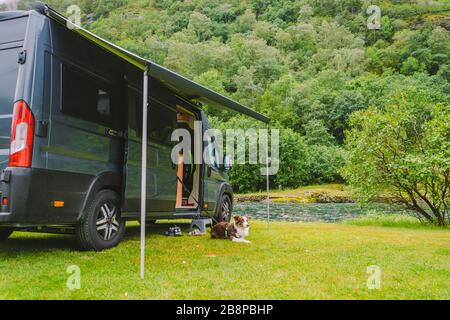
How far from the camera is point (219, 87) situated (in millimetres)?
69875

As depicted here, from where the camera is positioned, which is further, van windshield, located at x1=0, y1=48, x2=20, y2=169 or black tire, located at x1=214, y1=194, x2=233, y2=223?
black tire, located at x1=214, y1=194, x2=233, y2=223

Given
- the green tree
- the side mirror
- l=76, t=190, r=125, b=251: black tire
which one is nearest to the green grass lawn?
l=76, t=190, r=125, b=251: black tire

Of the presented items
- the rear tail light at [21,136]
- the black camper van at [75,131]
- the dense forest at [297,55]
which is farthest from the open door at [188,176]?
the dense forest at [297,55]

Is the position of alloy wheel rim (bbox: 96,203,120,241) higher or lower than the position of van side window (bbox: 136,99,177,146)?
lower

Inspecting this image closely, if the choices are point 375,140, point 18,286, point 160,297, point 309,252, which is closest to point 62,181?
point 18,286

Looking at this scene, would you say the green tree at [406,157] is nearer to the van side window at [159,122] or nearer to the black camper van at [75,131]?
the black camper van at [75,131]

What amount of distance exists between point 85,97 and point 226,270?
295 centimetres

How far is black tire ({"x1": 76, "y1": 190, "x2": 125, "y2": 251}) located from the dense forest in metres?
32.4

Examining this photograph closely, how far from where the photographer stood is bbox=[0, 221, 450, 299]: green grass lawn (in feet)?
11.9

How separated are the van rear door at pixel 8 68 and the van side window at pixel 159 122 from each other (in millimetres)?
1935

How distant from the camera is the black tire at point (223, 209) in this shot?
955cm

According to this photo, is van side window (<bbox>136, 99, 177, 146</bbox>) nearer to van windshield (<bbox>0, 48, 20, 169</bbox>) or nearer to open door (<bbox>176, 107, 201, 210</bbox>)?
open door (<bbox>176, 107, 201, 210</bbox>)

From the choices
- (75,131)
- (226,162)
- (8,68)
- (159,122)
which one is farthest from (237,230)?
(8,68)
